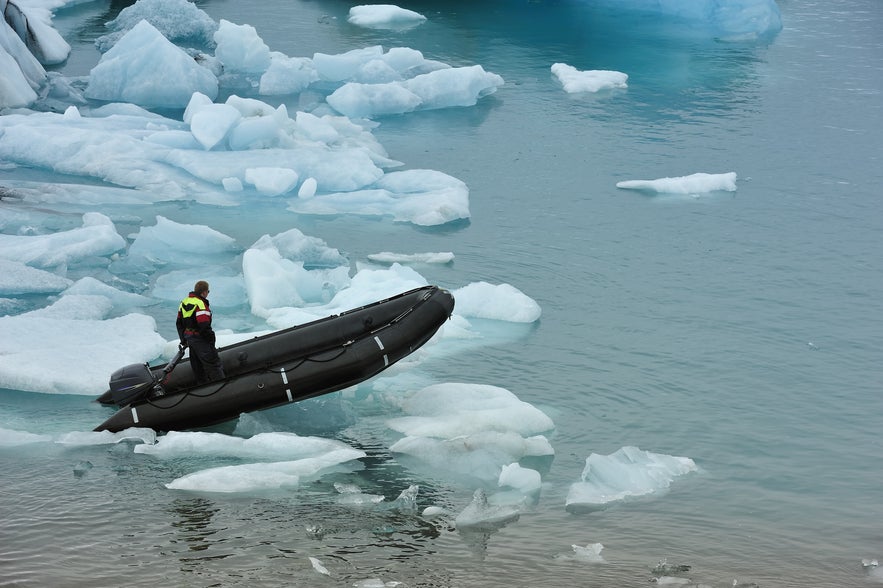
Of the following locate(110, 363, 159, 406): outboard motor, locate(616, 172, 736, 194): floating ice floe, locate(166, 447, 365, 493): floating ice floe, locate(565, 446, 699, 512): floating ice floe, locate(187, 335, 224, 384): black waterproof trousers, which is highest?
locate(616, 172, 736, 194): floating ice floe

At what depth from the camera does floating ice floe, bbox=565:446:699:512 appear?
959cm

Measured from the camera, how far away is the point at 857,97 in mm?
24016

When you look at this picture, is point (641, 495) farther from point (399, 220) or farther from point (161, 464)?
point (399, 220)

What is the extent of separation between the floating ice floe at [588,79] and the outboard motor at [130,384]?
639 inches

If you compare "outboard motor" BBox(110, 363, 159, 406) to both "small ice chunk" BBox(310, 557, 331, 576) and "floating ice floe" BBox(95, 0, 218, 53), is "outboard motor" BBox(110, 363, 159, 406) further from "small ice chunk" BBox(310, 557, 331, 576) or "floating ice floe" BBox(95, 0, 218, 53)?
"floating ice floe" BBox(95, 0, 218, 53)

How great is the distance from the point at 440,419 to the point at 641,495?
2160mm

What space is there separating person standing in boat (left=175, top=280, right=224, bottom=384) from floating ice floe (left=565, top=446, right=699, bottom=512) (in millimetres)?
3766

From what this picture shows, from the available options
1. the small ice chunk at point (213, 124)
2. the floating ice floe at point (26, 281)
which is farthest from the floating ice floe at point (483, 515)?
the small ice chunk at point (213, 124)

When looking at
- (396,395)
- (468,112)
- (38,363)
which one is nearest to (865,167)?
(468,112)

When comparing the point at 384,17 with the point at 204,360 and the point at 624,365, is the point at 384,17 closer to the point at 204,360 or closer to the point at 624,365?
the point at 624,365

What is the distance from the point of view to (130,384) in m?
10.5

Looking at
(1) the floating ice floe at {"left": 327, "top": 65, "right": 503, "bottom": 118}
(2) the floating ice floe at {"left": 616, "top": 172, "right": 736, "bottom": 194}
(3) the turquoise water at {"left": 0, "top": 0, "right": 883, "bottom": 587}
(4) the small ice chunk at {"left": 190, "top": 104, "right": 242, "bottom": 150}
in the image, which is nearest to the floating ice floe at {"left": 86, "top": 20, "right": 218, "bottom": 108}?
(3) the turquoise water at {"left": 0, "top": 0, "right": 883, "bottom": 587}

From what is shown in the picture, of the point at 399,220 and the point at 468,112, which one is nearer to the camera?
the point at 399,220

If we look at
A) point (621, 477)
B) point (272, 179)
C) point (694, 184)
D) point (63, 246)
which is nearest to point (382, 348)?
point (621, 477)
